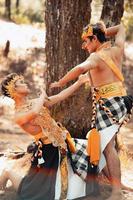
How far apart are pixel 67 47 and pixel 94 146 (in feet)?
5.24

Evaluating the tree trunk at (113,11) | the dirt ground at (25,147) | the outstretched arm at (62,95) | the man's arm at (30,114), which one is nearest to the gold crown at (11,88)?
the man's arm at (30,114)

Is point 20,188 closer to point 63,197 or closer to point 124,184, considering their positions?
point 63,197

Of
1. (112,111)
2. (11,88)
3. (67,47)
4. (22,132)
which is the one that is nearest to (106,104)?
(112,111)

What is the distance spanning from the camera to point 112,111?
4.43 meters

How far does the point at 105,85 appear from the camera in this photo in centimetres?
445

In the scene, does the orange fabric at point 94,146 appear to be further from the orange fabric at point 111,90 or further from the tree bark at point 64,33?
the tree bark at point 64,33

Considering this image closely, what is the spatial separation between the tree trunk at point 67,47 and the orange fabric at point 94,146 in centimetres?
135

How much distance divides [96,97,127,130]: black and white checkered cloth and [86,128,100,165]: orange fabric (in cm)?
9

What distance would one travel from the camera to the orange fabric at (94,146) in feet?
14.5

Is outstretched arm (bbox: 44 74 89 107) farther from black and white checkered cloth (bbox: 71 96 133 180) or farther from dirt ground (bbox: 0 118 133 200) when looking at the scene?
dirt ground (bbox: 0 118 133 200)

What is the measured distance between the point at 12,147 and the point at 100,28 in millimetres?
3208

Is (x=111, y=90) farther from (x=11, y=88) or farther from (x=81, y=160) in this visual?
(x=11, y=88)

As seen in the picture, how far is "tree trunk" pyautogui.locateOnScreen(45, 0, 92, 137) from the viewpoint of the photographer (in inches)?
219

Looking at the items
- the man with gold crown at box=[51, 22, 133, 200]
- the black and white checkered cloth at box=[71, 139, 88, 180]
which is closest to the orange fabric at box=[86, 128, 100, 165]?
the man with gold crown at box=[51, 22, 133, 200]
